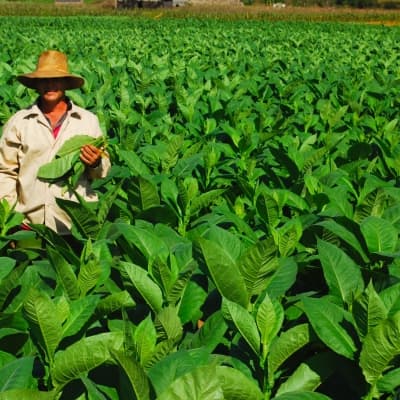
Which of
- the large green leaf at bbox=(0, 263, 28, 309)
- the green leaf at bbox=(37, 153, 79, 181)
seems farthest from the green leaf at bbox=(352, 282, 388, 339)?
the green leaf at bbox=(37, 153, 79, 181)

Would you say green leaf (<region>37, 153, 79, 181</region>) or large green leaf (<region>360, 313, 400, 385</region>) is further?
green leaf (<region>37, 153, 79, 181</region>)

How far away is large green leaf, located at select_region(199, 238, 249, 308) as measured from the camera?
2070 millimetres

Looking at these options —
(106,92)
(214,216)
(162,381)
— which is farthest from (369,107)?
(162,381)

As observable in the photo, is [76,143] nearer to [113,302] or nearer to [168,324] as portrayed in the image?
[113,302]

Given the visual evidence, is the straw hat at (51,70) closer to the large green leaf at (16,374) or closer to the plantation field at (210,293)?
the plantation field at (210,293)

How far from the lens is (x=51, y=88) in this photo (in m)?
4.05

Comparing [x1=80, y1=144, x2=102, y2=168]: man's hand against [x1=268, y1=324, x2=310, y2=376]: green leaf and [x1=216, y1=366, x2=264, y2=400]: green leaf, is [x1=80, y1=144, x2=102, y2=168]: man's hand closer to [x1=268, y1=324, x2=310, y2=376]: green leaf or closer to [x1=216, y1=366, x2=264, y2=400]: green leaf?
[x1=268, y1=324, x2=310, y2=376]: green leaf

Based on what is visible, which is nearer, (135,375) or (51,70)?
(135,375)

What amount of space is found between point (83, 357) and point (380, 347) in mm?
750

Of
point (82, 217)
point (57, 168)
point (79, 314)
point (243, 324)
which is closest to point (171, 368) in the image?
point (243, 324)

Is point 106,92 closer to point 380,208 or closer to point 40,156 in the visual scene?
point 40,156

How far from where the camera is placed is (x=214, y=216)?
3055 millimetres

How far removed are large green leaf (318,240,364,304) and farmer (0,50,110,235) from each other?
197 centimetres

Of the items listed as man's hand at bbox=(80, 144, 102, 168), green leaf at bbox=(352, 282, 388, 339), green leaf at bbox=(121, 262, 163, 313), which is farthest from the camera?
man's hand at bbox=(80, 144, 102, 168)
